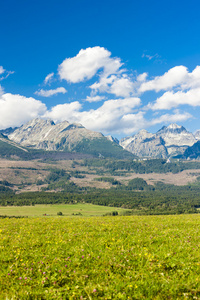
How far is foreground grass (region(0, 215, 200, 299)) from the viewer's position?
1195 centimetres

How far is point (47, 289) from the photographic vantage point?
491 inches

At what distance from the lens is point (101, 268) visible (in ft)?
47.2

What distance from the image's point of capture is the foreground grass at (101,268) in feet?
39.2

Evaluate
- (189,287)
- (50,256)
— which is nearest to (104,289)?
(189,287)

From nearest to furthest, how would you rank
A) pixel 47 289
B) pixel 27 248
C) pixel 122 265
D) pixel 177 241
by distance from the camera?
pixel 47 289, pixel 122 265, pixel 27 248, pixel 177 241

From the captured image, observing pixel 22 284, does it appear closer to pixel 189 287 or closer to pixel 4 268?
pixel 4 268

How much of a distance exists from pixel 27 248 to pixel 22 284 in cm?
550

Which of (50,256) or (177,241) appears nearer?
(50,256)

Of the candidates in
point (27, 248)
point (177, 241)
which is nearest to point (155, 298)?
point (177, 241)

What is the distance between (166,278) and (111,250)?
5.29m

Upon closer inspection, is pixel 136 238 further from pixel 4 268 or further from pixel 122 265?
pixel 4 268

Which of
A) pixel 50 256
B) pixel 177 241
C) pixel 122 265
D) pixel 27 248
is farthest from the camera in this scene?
pixel 177 241

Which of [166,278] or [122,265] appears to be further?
[122,265]

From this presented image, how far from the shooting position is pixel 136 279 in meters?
13.1
